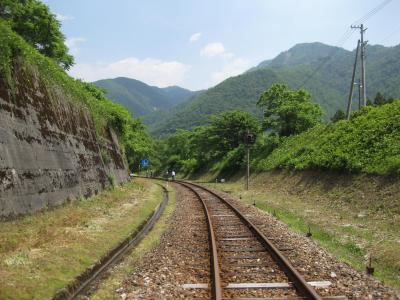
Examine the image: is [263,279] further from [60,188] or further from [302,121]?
[302,121]

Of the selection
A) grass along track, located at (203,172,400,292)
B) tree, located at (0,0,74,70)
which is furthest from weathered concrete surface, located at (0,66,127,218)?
tree, located at (0,0,74,70)

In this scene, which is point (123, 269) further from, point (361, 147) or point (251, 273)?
point (361, 147)

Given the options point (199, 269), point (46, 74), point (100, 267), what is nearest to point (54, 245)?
point (100, 267)

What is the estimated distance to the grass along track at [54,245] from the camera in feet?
23.2

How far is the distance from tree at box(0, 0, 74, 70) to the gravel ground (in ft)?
108

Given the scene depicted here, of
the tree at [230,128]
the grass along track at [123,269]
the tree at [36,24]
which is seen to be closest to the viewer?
the grass along track at [123,269]

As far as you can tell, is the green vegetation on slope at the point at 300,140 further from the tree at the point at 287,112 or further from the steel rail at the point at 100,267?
the steel rail at the point at 100,267

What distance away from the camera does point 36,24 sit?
41.6 metres

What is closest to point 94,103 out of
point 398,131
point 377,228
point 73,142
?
point 73,142

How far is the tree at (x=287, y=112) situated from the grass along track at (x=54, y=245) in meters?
34.7

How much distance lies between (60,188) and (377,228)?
11222 mm

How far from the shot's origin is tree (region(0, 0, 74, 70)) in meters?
38.1

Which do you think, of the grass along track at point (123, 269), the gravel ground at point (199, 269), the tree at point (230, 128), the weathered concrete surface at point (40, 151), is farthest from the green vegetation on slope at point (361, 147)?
the tree at point (230, 128)

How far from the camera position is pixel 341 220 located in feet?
51.3
